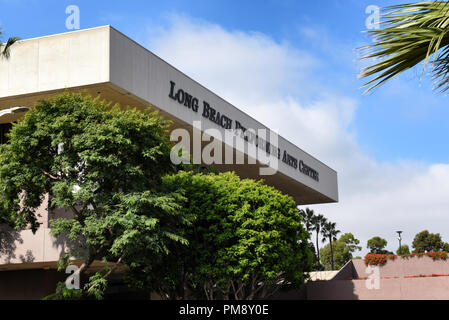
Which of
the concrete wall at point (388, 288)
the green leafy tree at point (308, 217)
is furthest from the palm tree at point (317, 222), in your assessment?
the concrete wall at point (388, 288)

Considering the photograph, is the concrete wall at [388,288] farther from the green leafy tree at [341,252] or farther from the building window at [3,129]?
the green leafy tree at [341,252]

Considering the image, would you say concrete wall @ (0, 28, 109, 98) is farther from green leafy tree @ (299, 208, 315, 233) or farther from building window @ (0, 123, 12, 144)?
green leafy tree @ (299, 208, 315, 233)

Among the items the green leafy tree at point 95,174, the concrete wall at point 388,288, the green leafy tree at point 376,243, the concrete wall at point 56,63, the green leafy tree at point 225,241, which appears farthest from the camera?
the green leafy tree at point 376,243

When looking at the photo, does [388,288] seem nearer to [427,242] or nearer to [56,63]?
[56,63]

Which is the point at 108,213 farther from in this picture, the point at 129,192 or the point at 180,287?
the point at 180,287

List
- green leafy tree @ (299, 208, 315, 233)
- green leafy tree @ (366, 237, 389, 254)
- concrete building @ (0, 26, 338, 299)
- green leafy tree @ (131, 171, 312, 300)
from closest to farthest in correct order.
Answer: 1. green leafy tree @ (131, 171, 312, 300)
2. concrete building @ (0, 26, 338, 299)
3. green leafy tree @ (299, 208, 315, 233)
4. green leafy tree @ (366, 237, 389, 254)

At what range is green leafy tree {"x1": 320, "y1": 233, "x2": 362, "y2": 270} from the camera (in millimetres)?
121688

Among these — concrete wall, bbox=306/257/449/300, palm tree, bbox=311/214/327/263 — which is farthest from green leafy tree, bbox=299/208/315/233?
concrete wall, bbox=306/257/449/300

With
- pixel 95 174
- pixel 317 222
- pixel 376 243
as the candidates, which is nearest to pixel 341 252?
pixel 376 243

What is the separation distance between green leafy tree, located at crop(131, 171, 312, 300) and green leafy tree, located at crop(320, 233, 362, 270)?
323 ft

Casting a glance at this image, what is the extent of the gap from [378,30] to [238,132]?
32183 mm

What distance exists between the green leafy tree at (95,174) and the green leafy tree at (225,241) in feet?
8.55

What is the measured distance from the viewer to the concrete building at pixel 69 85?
2611 cm

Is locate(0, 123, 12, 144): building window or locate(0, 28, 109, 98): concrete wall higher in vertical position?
locate(0, 28, 109, 98): concrete wall
